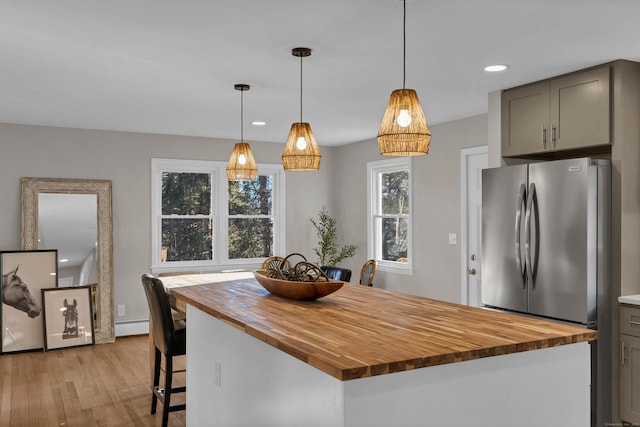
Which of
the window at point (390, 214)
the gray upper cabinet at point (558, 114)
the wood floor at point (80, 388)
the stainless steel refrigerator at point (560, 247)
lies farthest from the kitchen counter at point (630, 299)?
the wood floor at point (80, 388)

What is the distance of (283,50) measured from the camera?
3285 millimetres

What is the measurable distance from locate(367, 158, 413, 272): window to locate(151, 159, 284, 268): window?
1264mm

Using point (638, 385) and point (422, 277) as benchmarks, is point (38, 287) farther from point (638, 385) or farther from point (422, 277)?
point (638, 385)

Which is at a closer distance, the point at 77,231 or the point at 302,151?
the point at 302,151

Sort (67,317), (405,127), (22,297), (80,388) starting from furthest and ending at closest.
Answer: (67,317)
(22,297)
(80,388)
(405,127)

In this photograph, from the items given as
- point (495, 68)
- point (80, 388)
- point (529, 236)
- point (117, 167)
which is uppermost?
point (495, 68)

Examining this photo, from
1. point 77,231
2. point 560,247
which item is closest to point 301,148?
point 560,247

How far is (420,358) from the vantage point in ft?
5.24

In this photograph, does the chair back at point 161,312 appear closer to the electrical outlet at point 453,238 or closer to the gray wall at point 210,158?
the gray wall at point 210,158

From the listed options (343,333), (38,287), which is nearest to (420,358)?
(343,333)

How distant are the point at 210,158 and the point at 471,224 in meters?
3.32

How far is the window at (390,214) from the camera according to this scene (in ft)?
21.1

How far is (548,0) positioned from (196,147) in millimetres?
4969

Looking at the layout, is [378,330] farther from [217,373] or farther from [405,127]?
[217,373]
